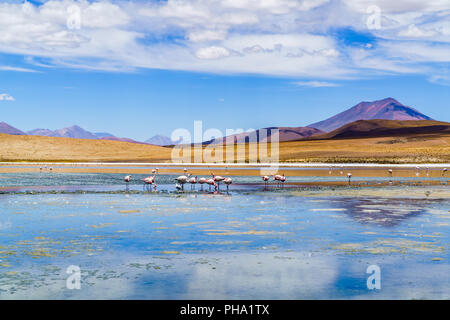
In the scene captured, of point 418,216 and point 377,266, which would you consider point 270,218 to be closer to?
point 418,216

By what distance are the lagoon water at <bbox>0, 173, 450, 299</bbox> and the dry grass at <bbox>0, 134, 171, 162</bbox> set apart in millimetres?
88205

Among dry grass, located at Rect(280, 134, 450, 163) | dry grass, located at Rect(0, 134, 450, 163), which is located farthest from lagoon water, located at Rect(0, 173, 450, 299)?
dry grass, located at Rect(0, 134, 450, 163)

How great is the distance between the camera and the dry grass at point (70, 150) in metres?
109

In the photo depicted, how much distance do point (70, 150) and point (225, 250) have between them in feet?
374

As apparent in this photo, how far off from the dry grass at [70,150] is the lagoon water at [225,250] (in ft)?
289

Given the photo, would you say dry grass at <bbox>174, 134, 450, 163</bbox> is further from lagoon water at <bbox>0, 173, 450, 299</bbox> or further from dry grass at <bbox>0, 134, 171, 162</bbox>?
lagoon water at <bbox>0, 173, 450, 299</bbox>

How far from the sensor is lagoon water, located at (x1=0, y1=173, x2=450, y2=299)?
27.9 feet

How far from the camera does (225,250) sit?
11461 mm

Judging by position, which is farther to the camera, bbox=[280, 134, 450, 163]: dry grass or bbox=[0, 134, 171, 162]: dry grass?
bbox=[0, 134, 171, 162]: dry grass

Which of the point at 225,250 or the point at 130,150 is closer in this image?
the point at 225,250

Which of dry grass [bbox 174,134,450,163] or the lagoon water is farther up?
dry grass [bbox 174,134,450,163]

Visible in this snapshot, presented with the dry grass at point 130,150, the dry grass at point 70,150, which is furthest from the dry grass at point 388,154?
the dry grass at point 70,150

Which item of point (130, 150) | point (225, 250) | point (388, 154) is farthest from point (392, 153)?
point (225, 250)

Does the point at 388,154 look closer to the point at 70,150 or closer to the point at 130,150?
the point at 130,150
